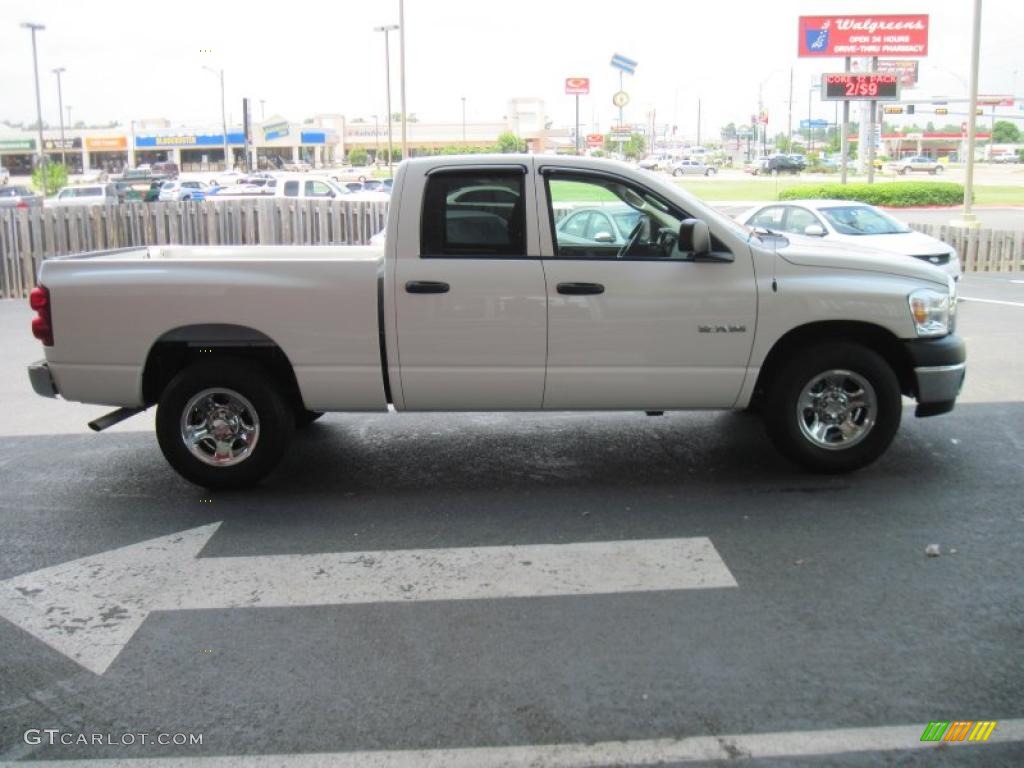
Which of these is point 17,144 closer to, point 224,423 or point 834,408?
point 224,423

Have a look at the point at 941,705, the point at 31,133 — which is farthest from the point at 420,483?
the point at 31,133

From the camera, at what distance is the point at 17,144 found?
9544 centimetres

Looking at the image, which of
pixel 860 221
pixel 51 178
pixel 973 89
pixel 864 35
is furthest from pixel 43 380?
pixel 51 178

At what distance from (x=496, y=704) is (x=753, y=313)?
3234mm

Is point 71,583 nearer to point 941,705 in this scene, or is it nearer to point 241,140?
point 941,705

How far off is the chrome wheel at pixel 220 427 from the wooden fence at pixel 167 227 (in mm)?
12342

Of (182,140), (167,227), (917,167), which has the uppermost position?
(182,140)

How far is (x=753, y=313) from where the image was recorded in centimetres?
610

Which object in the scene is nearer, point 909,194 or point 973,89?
point 973,89

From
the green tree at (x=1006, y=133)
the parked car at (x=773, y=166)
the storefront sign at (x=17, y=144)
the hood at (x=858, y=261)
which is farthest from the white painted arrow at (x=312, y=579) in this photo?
the green tree at (x=1006, y=133)

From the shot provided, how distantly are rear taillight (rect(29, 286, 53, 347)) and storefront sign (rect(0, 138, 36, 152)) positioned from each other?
100989 millimetres

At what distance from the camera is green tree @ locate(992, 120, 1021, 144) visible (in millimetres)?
152000

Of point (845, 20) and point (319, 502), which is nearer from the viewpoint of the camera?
point (319, 502)

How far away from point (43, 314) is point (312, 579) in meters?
2.62
